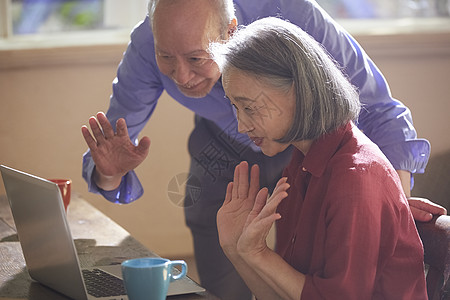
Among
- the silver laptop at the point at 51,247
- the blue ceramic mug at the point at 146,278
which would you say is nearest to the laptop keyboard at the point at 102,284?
the silver laptop at the point at 51,247

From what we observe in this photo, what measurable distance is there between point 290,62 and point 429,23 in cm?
241

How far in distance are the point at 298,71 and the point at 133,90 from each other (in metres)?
0.85

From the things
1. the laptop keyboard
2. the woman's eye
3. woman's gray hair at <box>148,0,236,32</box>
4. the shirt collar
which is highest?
woman's gray hair at <box>148,0,236,32</box>

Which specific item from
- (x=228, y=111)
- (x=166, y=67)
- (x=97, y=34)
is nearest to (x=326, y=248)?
(x=166, y=67)

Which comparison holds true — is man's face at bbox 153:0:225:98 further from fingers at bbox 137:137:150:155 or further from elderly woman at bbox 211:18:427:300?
elderly woman at bbox 211:18:427:300

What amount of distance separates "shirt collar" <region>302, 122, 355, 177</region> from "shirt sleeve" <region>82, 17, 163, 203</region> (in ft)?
2.57

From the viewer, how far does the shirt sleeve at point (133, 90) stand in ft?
6.26

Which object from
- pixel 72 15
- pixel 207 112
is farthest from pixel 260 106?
pixel 72 15

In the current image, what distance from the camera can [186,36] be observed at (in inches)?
62.7

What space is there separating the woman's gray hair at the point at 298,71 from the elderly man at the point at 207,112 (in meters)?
0.06

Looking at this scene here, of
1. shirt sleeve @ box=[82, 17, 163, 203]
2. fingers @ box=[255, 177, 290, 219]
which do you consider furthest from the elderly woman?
shirt sleeve @ box=[82, 17, 163, 203]

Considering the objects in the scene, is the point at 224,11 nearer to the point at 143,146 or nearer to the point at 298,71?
the point at 143,146

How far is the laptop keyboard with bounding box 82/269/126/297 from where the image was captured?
1206 millimetres

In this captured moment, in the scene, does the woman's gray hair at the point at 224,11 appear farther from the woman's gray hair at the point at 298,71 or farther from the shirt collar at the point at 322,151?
the shirt collar at the point at 322,151
